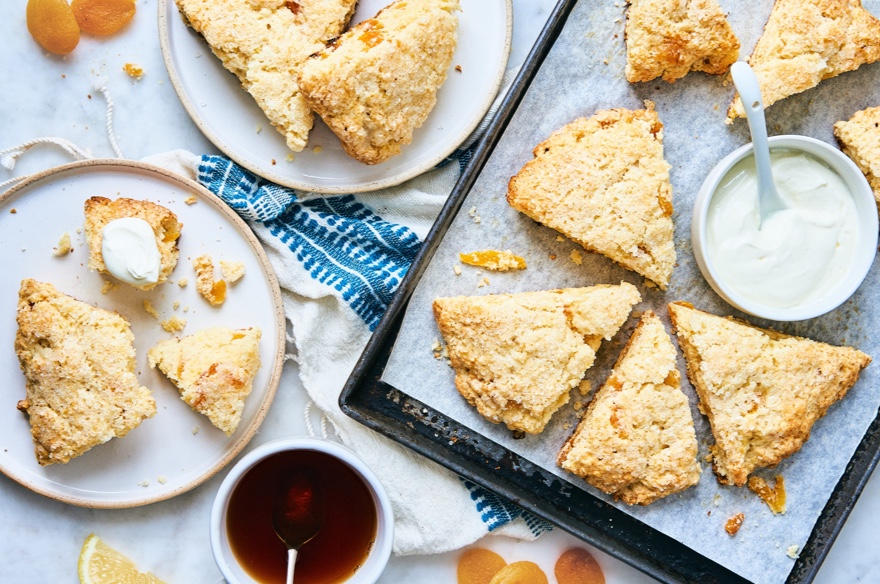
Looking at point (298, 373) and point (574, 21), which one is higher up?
point (574, 21)

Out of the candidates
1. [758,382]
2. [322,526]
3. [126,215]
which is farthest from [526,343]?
[126,215]

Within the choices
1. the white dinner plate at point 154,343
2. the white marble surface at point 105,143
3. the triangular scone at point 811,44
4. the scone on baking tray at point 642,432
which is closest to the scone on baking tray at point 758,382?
the scone on baking tray at point 642,432

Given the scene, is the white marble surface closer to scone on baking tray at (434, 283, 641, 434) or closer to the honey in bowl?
the honey in bowl

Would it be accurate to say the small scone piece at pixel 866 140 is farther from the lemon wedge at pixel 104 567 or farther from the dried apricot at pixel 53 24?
the lemon wedge at pixel 104 567

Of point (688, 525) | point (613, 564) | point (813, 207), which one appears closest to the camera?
point (813, 207)

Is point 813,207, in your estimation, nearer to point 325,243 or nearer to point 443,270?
point 443,270

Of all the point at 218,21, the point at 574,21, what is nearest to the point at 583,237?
the point at 574,21
